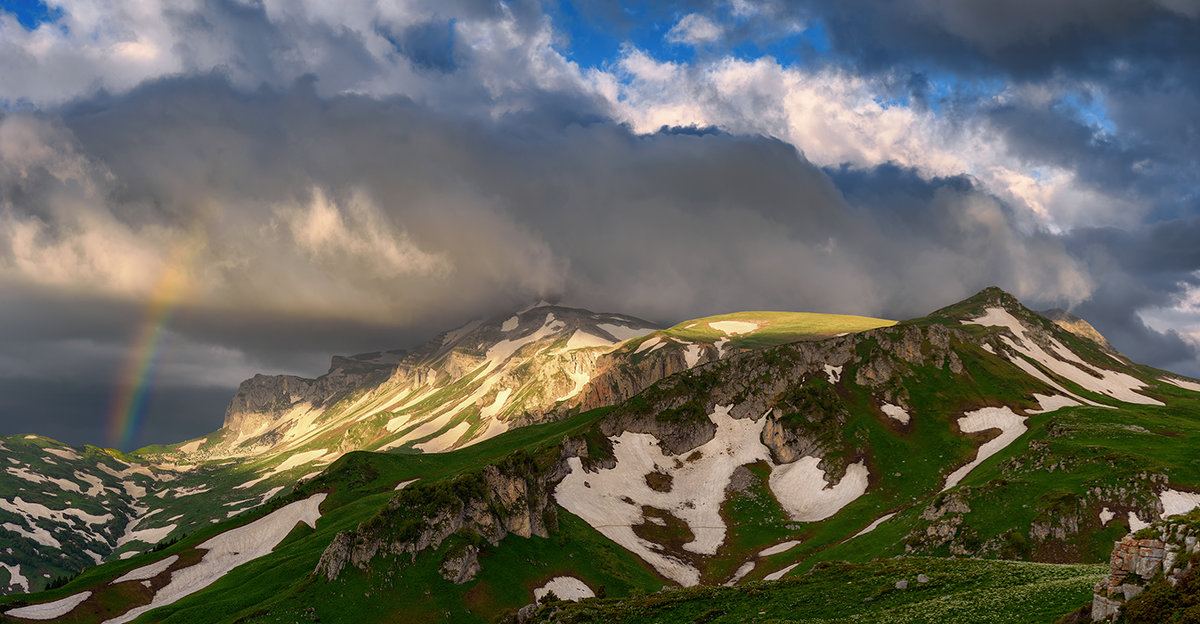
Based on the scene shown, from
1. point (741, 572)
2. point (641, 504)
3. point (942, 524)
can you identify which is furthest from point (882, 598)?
point (641, 504)

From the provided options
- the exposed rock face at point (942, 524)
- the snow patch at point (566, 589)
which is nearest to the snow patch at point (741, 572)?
the snow patch at point (566, 589)

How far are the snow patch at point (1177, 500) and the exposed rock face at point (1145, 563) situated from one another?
347 ft

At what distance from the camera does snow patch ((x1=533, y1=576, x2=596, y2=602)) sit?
407ft

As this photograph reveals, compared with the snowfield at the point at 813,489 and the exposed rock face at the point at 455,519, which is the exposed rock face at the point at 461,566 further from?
the snowfield at the point at 813,489

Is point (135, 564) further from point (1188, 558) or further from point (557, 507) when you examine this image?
point (1188, 558)

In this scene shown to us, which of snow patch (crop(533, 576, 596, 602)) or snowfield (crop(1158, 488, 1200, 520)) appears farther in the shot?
snow patch (crop(533, 576, 596, 602))

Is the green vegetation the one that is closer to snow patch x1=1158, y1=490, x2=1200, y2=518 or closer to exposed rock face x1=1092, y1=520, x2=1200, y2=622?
exposed rock face x1=1092, y1=520, x2=1200, y2=622

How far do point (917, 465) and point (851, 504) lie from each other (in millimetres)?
24879

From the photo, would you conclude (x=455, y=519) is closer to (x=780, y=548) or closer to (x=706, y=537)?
(x=706, y=537)

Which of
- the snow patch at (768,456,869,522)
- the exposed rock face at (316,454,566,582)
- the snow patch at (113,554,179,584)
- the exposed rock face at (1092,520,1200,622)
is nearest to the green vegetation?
the exposed rock face at (1092,520,1200,622)

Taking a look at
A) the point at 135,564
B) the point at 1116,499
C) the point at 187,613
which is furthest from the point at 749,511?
the point at 135,564

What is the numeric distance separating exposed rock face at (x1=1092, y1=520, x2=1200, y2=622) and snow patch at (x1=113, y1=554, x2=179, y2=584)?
649ft

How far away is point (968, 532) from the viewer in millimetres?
122000

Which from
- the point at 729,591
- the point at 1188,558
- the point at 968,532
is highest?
the point at 1188,558
